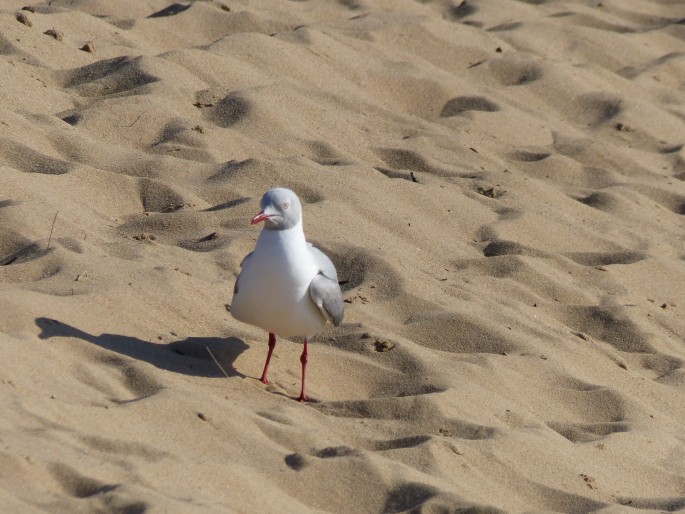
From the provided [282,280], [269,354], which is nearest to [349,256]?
[269,354]

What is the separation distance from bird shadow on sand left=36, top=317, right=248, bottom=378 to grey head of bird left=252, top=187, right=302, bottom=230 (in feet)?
1.84

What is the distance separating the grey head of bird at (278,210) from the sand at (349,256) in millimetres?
593

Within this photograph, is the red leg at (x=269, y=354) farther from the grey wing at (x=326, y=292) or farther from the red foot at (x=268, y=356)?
the grey wing at (x=326, y=292)

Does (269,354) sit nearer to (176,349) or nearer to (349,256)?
(176,349)

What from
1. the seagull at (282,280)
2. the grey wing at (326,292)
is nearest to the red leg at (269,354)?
the seagull at (282,280)

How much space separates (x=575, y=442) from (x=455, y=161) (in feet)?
9.03

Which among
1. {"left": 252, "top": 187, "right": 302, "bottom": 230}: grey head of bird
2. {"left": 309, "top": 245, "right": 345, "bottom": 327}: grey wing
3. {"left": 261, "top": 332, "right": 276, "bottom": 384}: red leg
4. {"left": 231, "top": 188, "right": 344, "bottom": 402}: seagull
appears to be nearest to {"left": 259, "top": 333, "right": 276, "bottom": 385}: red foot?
{"left": 261, "top": 332, "right": 276, "bottom": 384}: red leg

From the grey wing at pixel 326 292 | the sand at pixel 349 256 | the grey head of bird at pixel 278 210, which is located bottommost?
the sand at pixel 349 256

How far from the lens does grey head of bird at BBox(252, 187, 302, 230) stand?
4.43m

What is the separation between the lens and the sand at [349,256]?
12.4 ft

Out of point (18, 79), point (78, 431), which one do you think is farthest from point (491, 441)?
point (18, 79)

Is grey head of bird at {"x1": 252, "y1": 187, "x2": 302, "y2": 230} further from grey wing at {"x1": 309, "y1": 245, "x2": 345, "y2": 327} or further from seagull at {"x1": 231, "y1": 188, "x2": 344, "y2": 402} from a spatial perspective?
grey wing at {"x1": 309, "y1": 245, "x2": 345, "y2": 327}

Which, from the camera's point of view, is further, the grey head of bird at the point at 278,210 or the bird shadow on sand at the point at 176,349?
the grey head of bird at the point at 278,210

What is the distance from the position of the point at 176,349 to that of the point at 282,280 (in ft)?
1.64
